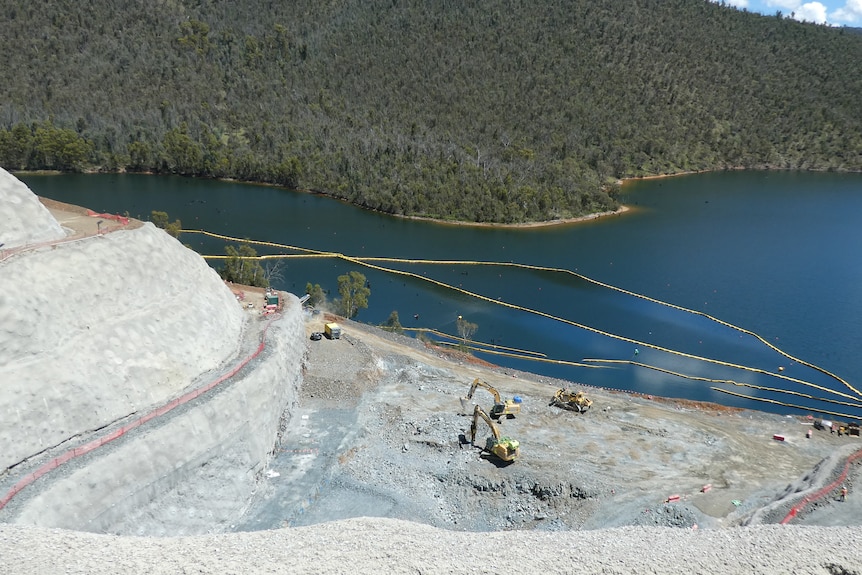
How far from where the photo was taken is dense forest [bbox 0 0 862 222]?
127312 mm

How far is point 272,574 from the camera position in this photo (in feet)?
64.5

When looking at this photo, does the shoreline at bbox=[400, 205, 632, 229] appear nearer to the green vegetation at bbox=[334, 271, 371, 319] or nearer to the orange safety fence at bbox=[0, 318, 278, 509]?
the green vegetation at bbox=[334, 271, 371, 319]

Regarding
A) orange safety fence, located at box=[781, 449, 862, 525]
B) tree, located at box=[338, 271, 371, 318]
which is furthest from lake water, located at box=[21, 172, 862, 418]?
orange safety fence, located at box=[781, 449, 862, 525]

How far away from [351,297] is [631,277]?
37302 mm

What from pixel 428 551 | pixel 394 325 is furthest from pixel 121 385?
pixel 394 325

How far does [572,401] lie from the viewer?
135 ft

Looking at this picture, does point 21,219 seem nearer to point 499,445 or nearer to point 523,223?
point 499,445

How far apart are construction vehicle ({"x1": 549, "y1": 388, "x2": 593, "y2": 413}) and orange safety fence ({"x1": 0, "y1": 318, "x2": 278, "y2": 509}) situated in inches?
789

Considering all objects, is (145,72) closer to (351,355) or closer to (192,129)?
(192,129)

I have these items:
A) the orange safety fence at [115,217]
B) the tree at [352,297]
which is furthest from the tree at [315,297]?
the orange safety fence at [115,217]

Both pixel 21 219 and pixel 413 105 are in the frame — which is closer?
pixel 21 219

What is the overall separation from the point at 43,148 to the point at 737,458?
442ft

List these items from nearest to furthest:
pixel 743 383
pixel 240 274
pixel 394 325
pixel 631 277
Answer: pixel 743 383 → pixel 394 325 → pixel 240 274 → pixel 631 277

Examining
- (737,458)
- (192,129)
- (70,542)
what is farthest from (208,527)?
(192,129)
